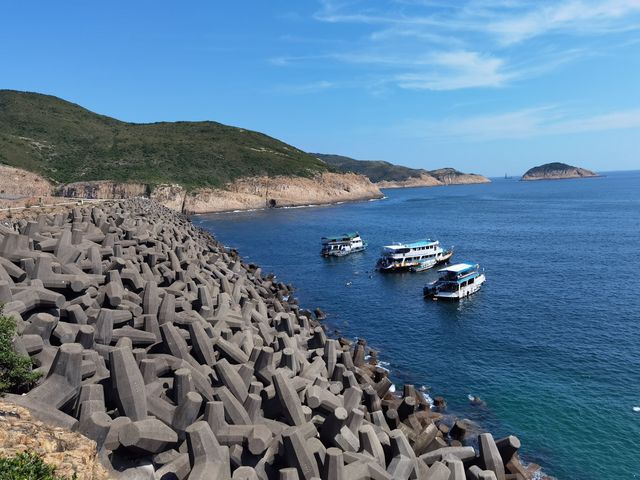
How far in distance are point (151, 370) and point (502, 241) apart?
72.9 metres

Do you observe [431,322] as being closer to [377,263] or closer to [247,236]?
[377,263]

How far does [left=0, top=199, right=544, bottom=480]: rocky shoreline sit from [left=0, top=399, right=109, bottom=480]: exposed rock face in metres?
0.75

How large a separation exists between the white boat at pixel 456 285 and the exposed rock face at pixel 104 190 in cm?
8604

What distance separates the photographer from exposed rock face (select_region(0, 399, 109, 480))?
7406 millimetres

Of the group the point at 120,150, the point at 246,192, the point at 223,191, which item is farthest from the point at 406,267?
the point at 120,150

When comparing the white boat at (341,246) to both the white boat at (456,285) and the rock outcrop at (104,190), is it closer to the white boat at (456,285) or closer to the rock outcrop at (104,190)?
the white boat at (456,285)

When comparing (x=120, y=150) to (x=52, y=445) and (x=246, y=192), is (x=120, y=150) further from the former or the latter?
(x=52, y=445)

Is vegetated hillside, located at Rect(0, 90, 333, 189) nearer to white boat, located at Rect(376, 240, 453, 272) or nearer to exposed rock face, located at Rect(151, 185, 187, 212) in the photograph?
exposed rock face, located at Rect(151, 185, 187, 212)

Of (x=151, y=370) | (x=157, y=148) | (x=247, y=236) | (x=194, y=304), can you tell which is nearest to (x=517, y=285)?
(x=194, y=304)

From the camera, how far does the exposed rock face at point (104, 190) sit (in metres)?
112

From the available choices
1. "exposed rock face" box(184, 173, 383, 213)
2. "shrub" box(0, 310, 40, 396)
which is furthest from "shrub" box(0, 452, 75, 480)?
"exposed rock face" box(184, 173, 383, 213)

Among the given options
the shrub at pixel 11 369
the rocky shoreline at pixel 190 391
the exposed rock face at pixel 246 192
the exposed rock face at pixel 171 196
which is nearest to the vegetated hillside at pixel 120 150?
the exposed rock face at pixel 171 196

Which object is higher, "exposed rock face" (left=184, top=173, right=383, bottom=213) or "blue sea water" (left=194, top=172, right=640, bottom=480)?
"exposed rock face" (left=184, top=173, right=383, bottom=213)

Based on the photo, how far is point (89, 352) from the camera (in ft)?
38.7
